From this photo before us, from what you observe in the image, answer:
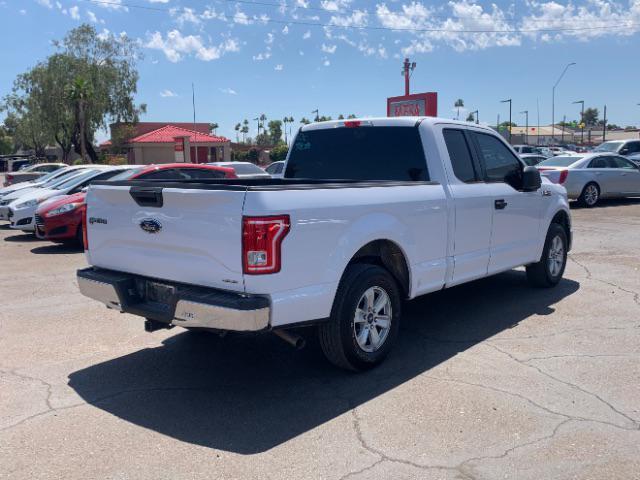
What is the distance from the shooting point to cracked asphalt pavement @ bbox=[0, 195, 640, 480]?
3.53 m

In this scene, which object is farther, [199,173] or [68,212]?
[199,173]

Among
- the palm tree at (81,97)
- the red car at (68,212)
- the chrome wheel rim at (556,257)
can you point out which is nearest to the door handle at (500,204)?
the chrome wheel rim at (556,257)

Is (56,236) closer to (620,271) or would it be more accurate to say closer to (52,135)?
(620,271)

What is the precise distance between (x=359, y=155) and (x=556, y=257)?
3.21 metres

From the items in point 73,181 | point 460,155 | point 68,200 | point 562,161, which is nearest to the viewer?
point 460,155

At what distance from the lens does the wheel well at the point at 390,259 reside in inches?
196

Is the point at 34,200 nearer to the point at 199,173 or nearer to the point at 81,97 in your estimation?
the point at 199,173

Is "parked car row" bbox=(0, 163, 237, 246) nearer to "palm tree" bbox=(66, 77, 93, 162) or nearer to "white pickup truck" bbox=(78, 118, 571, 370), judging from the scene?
"white pickup truck" bbox=(78, 118, 571, 370)

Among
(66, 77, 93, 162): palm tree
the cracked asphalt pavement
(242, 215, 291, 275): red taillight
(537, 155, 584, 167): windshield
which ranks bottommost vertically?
the cracked asphalt pavement

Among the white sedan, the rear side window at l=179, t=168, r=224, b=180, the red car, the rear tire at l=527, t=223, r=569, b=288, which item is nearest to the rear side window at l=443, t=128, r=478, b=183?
the rear tire at l=527, t=223, r=569, b=288

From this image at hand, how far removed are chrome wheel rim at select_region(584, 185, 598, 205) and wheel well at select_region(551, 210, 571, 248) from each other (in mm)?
10627

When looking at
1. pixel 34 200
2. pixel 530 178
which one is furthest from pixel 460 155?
pixel 34 200

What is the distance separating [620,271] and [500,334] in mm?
3756

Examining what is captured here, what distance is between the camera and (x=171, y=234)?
4328 mm
